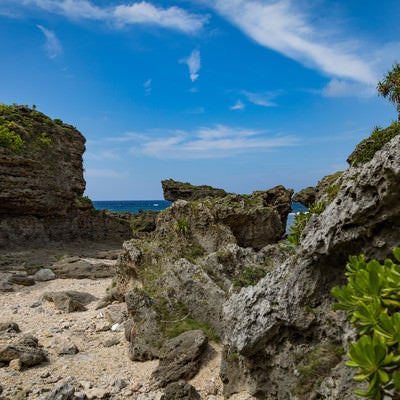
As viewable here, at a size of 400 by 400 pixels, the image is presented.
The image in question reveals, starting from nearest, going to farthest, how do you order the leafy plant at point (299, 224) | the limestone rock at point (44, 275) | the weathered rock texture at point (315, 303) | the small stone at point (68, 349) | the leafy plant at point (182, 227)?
the weathered rock texture at point (315, 303), the leafy plant at point (299, 224), the small stone at point (68, 349), the leafy plant at point (182, 227), the limestone rock at point (44, 275)

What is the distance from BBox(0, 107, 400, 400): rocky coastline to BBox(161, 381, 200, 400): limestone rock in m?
0.03

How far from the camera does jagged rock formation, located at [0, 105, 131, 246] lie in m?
29.8

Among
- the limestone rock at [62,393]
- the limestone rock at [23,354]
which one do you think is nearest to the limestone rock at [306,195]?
the limestone rock at [23,354]

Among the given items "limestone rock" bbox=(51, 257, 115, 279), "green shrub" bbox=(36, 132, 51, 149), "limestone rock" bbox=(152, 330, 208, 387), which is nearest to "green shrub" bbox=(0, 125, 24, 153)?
"green shrub" bbox=(36, 132, 51, 149)

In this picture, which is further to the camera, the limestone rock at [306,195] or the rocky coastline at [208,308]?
the limestone rock at [306,195]

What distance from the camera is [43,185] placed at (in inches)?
1248

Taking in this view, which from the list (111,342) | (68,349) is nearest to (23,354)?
(68,349)

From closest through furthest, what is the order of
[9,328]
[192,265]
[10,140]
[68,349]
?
1. [68,349]
2. [192,265]
3. [9,328]
4. [10,140]

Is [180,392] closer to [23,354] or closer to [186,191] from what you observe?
[23,354]

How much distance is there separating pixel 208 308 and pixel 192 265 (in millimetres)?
1723

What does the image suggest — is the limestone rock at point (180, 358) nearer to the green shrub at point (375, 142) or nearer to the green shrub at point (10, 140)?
the green shrub at point (375, 142)

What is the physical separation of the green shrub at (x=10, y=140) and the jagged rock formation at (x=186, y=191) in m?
17.7

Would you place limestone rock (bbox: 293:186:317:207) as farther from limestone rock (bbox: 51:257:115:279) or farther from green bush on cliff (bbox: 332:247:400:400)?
green bush on cliff (bbox: 332:247:400:400)

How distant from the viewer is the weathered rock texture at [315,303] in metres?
5.71
